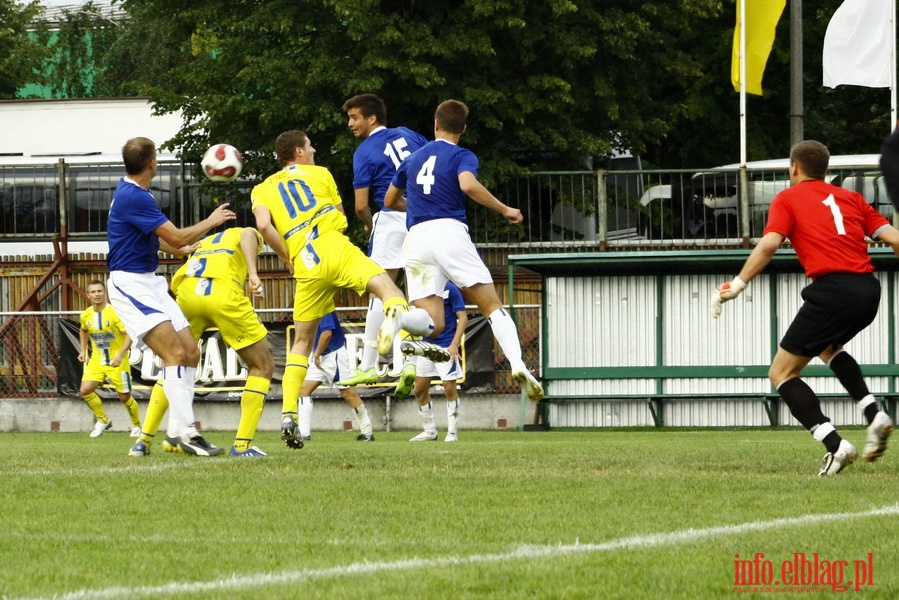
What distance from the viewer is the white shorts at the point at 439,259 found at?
1069 centimetres

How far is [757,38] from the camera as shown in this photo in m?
26.7

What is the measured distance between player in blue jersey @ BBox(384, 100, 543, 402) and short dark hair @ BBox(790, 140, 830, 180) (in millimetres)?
2251

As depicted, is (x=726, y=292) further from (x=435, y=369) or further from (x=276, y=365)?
(x=276, y=365)

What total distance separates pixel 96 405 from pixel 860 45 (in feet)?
45.7

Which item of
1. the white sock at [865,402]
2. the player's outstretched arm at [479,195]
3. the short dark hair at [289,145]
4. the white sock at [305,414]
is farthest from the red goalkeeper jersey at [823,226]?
the white sock at [305,414]

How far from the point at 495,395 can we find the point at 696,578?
1687 cm

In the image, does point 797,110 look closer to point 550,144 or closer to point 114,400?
point 550,144

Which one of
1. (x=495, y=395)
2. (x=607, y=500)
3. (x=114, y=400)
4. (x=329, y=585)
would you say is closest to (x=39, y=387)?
(x=114, y=400)

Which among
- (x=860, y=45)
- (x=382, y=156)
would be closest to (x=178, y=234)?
(x=382, y=156)

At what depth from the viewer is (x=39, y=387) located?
23.0 meters

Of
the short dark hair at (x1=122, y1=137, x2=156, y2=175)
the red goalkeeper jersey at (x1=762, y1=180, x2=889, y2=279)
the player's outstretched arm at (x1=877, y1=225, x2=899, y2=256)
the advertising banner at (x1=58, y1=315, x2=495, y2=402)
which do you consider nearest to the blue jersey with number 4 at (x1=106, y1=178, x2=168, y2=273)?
the short dark hair at (x1=122, y1=137, x2=156, y2=175)

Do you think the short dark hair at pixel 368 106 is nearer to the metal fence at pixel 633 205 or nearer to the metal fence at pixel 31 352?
the metal fence at pixel 31 352

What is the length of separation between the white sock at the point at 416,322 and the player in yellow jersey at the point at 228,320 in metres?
1.48

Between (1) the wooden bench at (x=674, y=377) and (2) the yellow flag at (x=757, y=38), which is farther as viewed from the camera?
(2) the yellow flag at (x=757, y=38)
